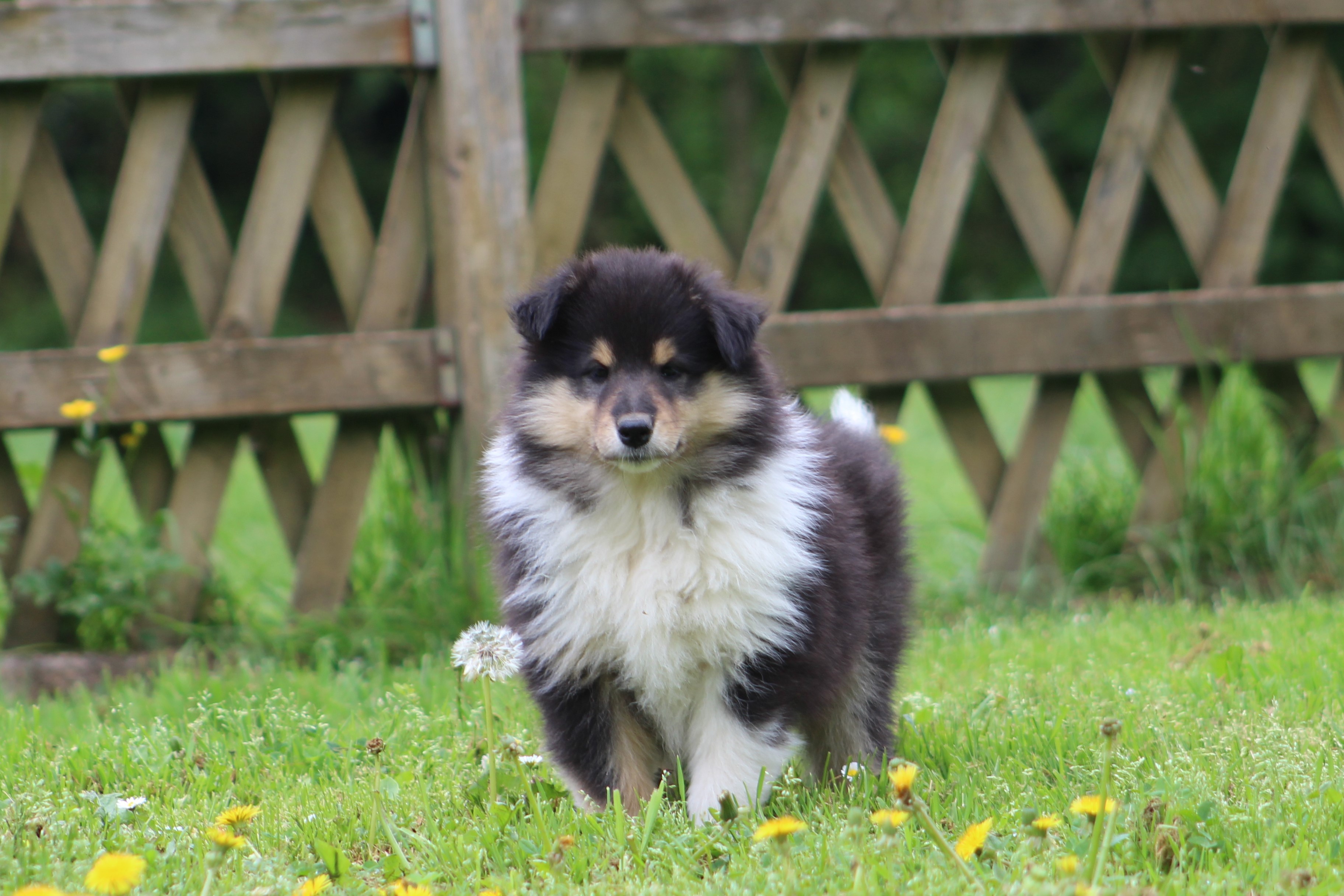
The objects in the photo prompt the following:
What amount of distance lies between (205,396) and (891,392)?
8.49 ft

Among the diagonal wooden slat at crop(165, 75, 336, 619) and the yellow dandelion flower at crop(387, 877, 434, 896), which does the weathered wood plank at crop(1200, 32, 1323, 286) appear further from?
the yellow dandelion flower at crop(387, 877, 434, 896)

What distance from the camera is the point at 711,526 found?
314 cm

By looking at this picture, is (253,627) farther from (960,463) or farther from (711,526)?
(960,463)

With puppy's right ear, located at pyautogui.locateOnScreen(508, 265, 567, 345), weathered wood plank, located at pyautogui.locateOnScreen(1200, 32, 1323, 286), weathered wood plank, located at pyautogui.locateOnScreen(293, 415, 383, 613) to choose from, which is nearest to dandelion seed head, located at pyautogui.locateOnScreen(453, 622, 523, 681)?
puppy's right ear, located at pyautogui.locateOnScreen(508, 265, 567, 345)

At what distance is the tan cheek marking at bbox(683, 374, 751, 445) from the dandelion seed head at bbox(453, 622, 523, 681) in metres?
0.70

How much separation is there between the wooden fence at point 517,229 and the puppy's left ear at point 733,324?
5.58 ft

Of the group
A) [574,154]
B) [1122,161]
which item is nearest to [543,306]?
[574,154]

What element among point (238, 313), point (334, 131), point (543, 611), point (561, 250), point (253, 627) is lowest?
point (253, 627)

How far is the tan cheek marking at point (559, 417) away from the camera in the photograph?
Answer: 319 centimetres

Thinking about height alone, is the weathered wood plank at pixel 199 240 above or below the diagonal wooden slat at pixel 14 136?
below

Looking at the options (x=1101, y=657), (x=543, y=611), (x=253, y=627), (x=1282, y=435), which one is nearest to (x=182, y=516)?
(x=253, y=627)

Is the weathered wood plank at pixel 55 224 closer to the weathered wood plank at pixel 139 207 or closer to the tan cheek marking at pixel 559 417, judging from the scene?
the weathered wood plank at pixel 139 207

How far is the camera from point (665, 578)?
3.07 meters

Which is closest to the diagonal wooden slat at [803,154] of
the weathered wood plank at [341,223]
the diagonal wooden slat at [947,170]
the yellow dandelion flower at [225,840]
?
the diagonal wooden slat at [947,170]
